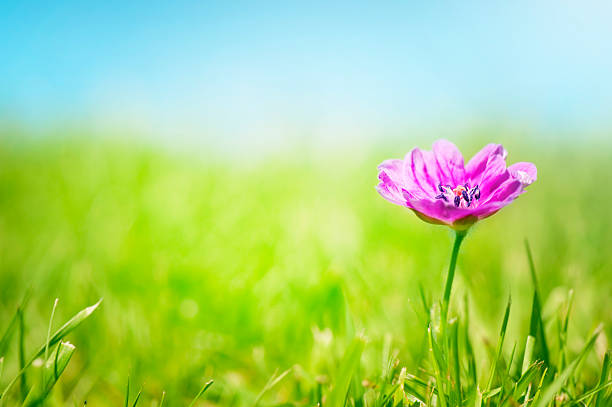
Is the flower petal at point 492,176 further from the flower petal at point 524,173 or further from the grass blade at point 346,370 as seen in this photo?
the grass blade at point 346,370

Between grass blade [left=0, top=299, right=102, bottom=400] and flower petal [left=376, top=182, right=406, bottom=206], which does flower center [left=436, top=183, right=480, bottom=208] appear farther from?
grass blade [left=0, top=299, right=102, bottom=400]

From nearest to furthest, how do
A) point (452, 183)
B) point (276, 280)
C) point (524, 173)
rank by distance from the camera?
point (524, 173) < point (452, 183) < point (276, 280)

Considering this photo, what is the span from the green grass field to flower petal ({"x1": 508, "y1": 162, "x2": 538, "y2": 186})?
0.15m

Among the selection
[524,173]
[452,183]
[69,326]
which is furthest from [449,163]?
[69,326]

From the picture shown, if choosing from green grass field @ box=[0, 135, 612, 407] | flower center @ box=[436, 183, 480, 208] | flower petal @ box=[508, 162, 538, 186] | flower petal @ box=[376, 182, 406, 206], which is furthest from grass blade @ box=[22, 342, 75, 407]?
flower petal @ box=[508, 162, 538, 186]

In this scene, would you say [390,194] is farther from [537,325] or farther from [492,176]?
[537,325]

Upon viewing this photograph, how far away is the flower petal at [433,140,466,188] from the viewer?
948 mm

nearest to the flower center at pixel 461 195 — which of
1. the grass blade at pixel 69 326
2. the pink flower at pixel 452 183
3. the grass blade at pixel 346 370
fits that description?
the pink flower at pixel 452 183

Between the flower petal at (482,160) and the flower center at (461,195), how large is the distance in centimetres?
5

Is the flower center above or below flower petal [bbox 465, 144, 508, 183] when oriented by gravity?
below

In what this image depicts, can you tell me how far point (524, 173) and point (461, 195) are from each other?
116mm

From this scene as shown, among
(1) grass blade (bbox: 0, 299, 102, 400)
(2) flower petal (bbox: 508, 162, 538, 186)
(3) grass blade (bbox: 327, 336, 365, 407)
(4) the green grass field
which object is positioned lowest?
(4) the green grass field

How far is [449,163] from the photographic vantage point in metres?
0.95

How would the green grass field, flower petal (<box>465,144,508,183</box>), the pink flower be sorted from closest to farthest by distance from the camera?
the pink flower < flower petal (<box>465,144,508,183</box>) < the green grass field
